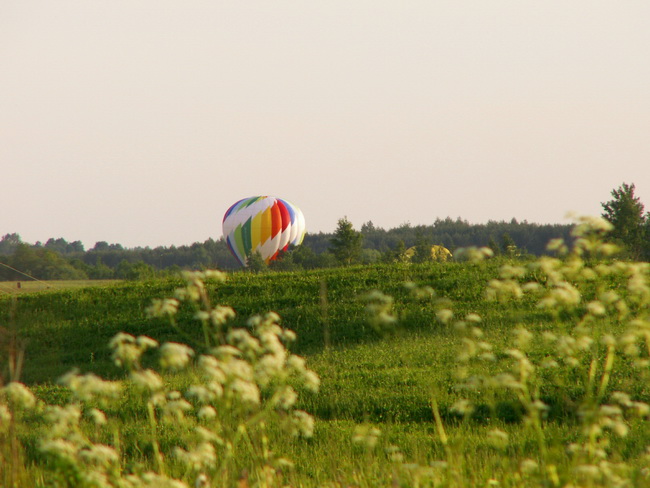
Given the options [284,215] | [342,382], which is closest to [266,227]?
[284,215]

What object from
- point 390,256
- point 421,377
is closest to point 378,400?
point 421,377

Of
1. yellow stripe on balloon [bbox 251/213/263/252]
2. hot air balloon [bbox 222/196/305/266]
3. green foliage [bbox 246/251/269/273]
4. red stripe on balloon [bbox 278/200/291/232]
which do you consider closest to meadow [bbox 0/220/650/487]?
green foliage [bbox 246/251/269/273]

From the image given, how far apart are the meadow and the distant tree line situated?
7.96ft

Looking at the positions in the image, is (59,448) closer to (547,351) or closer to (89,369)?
(547,351)

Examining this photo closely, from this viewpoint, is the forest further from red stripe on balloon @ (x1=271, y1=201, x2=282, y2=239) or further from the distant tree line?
red stripe on balloon @ (x1=271, y1=201, x2=282, y2=239)

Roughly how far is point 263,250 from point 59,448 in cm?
5863

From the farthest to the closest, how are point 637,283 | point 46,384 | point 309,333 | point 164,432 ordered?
point 309,333, point 46,384, point 164,432, point 637,283

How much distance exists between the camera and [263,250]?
62406 mm

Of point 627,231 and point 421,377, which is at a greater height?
Answer: point 627,231

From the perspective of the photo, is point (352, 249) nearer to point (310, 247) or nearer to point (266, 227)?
point (266, 227)

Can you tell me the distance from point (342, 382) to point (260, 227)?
50.2 m

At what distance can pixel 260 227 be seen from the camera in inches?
2430

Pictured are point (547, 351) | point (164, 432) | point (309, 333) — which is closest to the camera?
point (164, 432)

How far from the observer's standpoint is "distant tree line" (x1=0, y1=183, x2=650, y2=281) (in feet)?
181
